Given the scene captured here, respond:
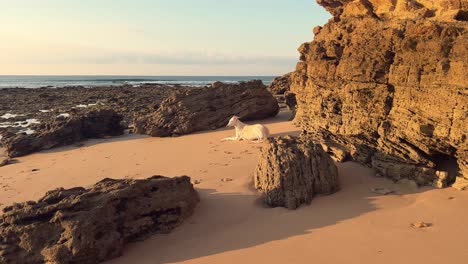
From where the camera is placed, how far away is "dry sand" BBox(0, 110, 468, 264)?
5297 millimetres

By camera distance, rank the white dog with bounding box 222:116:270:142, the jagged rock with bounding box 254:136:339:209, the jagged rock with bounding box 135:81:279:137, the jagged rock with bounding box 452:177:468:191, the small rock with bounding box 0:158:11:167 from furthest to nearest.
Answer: the jagged rock with bounding box 135:81:279:137, the small rock with bounding box 0:158:11:167, the white dog with bounding box 222:116:270:142, the jagged rock with bounding box 254:136:339:209, the jagged rock with bounding box 452:177:468:191

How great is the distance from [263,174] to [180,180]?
154 centimetres

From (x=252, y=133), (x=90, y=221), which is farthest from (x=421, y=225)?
(x=252, y=133)

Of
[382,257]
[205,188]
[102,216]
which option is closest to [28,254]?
[102,216]

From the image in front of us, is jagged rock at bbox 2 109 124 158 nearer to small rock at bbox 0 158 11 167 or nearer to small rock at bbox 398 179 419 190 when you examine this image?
small rock at bbox 0 158 11 167

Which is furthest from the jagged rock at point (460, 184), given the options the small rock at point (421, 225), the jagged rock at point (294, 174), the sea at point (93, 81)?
the sea at point (93, 81)

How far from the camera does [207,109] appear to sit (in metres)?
15.1

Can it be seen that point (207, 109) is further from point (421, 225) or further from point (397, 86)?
point (421, 225)

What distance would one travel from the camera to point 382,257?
16.7ft

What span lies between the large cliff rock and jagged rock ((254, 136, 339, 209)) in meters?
1.23

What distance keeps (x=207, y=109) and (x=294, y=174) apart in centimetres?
845

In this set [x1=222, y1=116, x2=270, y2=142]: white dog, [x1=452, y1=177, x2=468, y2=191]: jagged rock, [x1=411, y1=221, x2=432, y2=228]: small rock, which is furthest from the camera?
[x1=222, y1=116, x2=270, y2=142]: white dog

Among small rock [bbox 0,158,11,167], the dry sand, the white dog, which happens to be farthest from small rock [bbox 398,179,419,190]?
small rock [bbox 0,158,11,167]

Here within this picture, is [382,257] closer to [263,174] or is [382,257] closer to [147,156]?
[263,174]
